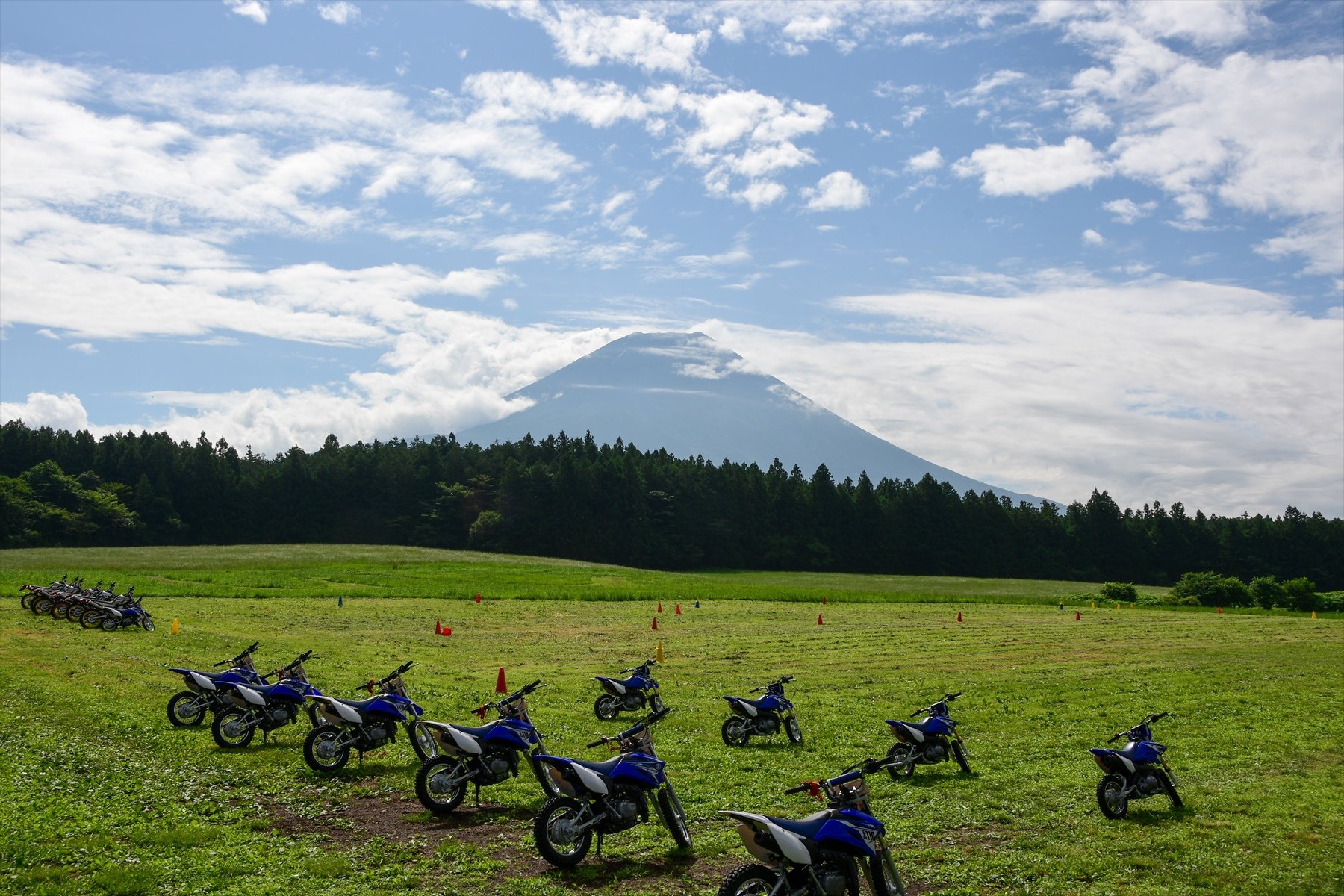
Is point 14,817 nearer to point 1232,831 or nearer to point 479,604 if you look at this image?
point 1232,831

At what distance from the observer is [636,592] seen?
67.5 meters

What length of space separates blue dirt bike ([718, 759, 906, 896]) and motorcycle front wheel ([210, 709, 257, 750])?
11941mm

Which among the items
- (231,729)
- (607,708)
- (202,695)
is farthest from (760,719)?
(202,695)

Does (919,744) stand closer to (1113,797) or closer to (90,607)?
(1113,797)

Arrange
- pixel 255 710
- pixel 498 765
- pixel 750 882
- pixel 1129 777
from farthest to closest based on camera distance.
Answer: pixel 255 710 → pixel 1129 777 → pixel 498 765 → pixel 750 882

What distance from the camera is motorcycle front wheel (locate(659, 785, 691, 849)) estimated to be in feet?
40.6

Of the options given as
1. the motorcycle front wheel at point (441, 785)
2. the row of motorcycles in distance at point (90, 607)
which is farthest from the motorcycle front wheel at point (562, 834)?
the row of motorcycles in distance at point (90, 607)

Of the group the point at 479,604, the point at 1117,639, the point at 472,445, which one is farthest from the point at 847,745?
the point at 472,445

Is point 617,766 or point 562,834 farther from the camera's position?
point 617,766

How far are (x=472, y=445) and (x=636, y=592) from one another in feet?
340

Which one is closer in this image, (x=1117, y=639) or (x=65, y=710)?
(x=65, y=710)

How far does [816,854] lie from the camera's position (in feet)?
31.1

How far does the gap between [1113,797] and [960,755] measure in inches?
138

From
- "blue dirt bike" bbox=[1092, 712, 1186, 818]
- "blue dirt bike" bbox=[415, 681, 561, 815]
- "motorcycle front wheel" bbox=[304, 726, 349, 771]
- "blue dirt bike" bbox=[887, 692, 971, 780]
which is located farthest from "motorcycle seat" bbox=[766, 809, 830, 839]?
"motorcycle front wheel" bbox=[304, 726, 349, 771]
